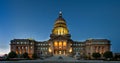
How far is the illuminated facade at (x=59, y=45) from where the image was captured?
145012 millimetres

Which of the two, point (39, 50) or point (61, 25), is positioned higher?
point (61, 25)

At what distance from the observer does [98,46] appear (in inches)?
5679

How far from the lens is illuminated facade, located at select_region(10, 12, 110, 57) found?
145 meters

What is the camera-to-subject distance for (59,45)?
6142 inches

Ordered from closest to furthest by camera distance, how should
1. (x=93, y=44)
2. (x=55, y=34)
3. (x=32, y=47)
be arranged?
1. (x=93, y=44)
2. (x=32, y=47)
3. (x=55, y=34)

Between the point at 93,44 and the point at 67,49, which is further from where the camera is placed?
the point at 67,49

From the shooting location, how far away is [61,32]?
163m

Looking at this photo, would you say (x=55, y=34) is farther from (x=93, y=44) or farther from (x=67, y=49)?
(x=93, y=44)

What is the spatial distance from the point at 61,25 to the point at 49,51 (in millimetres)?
19669

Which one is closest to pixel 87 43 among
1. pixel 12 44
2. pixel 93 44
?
pixel 93 44

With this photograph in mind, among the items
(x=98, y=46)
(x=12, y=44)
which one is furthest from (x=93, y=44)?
(x=12, y=44)

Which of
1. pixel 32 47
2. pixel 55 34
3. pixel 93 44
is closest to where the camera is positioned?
pixel 93 44

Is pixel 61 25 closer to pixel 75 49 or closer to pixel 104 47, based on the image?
pixel 75 49

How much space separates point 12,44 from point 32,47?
12.3 meters
